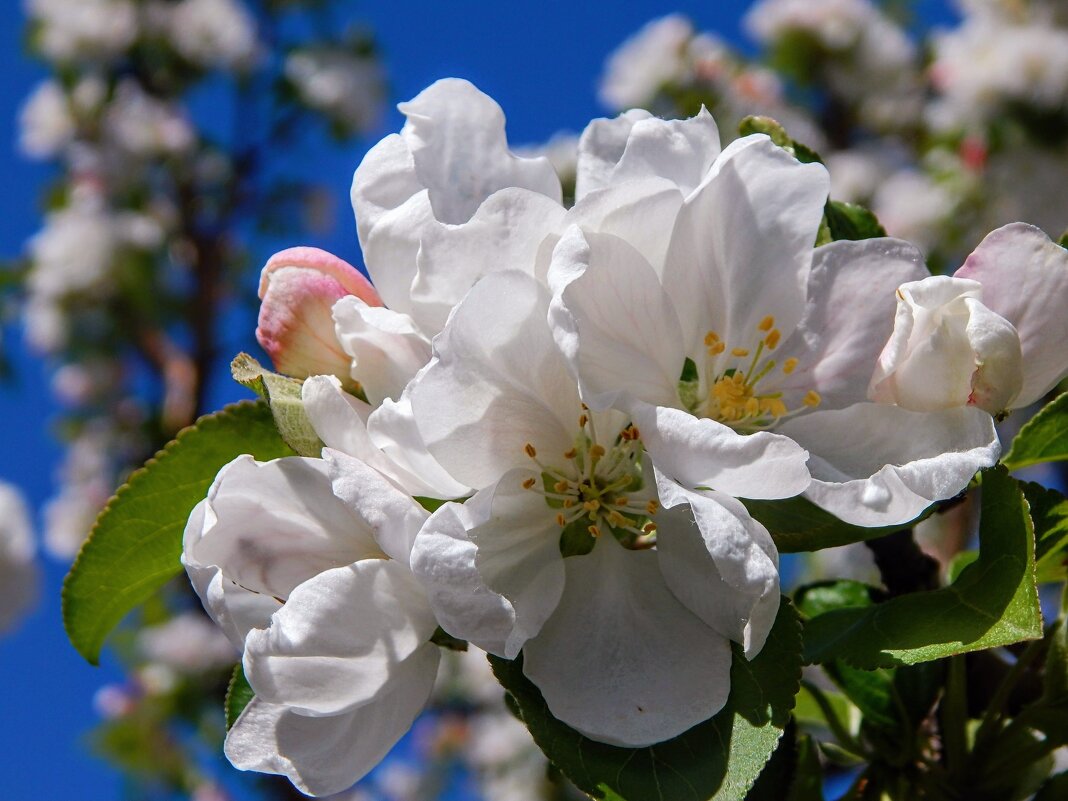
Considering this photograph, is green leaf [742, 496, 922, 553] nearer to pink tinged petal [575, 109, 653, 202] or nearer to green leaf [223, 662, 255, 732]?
pink tinged petal [575, 109, 653, 202]

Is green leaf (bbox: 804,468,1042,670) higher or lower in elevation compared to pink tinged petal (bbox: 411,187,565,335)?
lower

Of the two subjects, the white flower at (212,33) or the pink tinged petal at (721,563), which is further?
the white flower at (212,33)

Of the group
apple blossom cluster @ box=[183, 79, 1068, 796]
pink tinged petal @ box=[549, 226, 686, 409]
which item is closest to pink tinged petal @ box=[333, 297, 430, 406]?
apple blossom cluster @ box=[183, 79, 1068, 796]

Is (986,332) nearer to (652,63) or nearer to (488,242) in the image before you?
(488,242)


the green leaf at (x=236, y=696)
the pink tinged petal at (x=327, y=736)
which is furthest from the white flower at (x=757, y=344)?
the green leaf at (x=236, y=696)

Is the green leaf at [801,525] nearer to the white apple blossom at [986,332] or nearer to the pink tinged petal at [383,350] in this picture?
the white apple blossom at [986,332]

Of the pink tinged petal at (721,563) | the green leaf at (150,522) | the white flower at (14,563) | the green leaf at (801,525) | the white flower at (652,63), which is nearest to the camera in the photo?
the pink tinged petal at (721,563)
